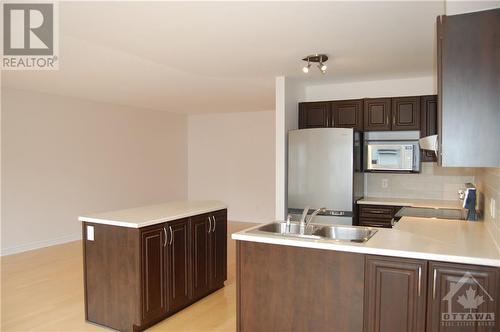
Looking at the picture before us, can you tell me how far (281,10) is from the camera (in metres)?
2.48

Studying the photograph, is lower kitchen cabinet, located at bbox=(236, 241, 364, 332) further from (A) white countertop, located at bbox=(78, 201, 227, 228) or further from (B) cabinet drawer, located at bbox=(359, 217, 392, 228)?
(B) cabinet drawer, located at bbox=(359, 217, 392, 228)

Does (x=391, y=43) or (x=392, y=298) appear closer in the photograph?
(x=392, y=298)

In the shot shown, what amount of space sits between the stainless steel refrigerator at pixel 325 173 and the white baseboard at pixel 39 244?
394 centimetres

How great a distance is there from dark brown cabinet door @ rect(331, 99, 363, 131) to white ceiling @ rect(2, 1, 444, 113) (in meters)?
0.32

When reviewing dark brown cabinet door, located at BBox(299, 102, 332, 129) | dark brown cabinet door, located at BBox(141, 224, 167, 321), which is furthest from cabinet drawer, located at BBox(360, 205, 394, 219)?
dark brown cabinet door, located at BBox(141, 224, 167, 321)

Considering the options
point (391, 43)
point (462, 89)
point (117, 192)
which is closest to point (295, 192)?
point (391, 43)

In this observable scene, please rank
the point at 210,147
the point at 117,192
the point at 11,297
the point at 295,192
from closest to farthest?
the point at 11,297, the point at 295,192, the point at 117,192, the point at 210,147

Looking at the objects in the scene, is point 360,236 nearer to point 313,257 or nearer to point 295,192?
point 313,257

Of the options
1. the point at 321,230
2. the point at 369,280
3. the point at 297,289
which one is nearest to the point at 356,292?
the point at 369,280

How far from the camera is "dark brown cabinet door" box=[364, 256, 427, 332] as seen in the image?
217 cm

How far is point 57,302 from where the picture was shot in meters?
3.75

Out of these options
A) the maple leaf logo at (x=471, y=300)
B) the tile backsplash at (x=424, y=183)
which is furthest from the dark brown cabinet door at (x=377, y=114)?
the maple leaf logo at (x=471, y=300)

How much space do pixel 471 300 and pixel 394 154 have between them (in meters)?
2.74

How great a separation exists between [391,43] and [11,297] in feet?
14.5
